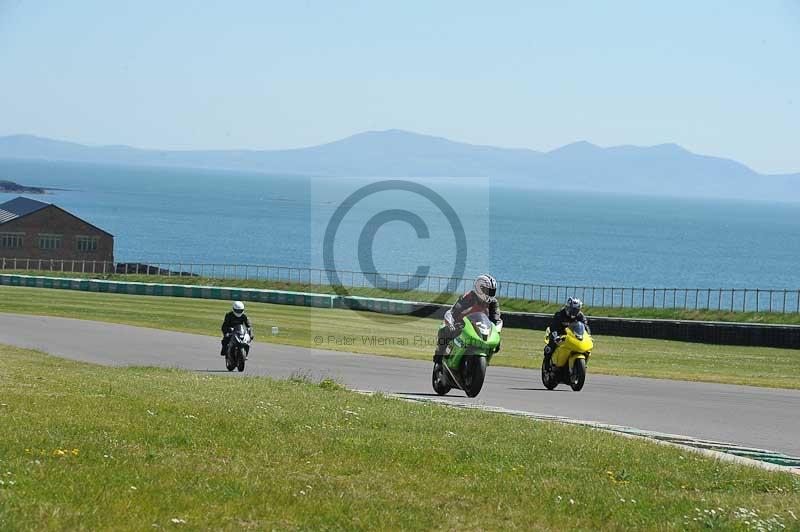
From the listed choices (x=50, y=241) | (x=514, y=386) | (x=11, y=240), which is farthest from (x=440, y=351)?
(x=50, y=241)

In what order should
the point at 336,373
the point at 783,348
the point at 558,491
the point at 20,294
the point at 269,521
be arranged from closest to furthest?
1. the point at 269,521
2. the point at 558,491
3. the point at 336,373
4. the point at 783,348
5. the point at 20,294

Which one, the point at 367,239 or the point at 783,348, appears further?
the point at 367,239

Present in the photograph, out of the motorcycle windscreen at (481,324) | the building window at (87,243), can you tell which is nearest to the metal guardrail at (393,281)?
the building window at (87,243)

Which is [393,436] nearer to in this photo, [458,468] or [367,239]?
[458,468]

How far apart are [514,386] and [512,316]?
82.5 feet

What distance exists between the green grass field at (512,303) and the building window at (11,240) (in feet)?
116

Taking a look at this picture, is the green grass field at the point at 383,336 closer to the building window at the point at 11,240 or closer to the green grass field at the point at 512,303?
the green grass field at the point at 512,303

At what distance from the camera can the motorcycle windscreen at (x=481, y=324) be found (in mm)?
17953

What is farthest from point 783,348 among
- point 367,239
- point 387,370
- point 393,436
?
point 367,239

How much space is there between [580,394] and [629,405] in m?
1.78

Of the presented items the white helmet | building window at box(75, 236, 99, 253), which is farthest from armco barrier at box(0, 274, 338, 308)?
building window at box(75, 236, 99, 253)

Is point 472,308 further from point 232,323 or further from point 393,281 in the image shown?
point 393,281

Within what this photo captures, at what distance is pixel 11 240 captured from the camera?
357 ft

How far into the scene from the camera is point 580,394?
21.5 meters
